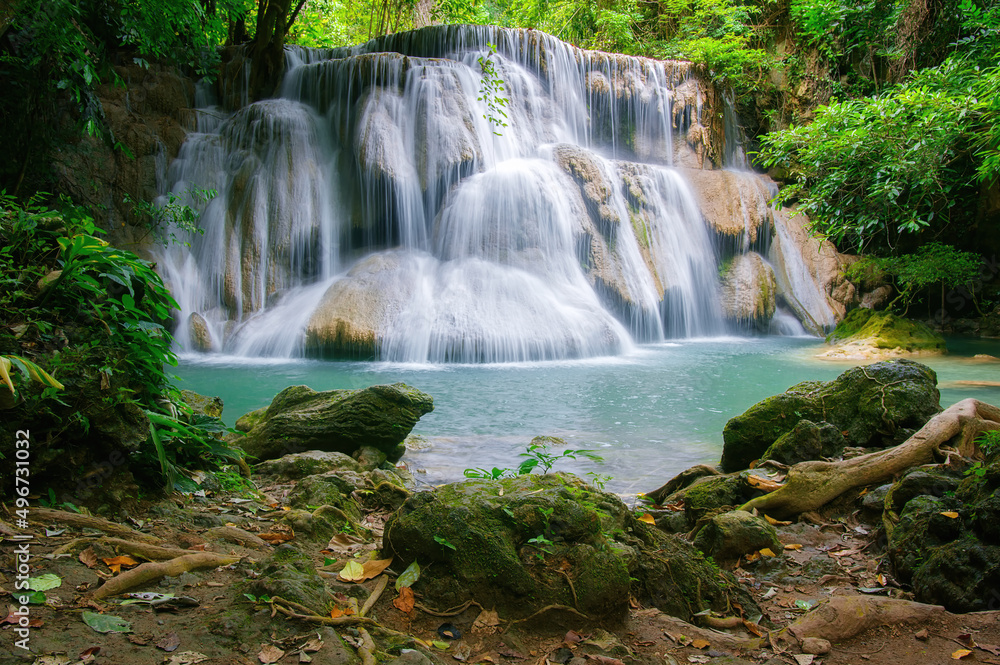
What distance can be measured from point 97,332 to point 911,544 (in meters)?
4.01

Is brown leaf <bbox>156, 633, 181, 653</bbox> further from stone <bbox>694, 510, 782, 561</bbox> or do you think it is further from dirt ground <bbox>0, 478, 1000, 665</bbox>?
stone <bbox>694, 510, 782, 561</bbox>

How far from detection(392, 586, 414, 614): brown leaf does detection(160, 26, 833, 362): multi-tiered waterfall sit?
8465 mm

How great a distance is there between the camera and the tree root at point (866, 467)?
3.94 metres

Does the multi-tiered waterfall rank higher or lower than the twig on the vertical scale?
higher

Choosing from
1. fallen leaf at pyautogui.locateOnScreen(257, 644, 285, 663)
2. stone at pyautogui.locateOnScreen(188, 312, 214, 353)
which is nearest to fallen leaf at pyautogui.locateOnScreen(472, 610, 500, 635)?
fallen leaf at pyautogui.locateOnScreen(257, 644, 285, 663)

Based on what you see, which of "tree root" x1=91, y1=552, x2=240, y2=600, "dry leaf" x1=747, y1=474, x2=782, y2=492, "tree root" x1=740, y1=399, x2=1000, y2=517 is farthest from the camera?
"dry leaf" x1=747, y1=474, x2=782, y2=492

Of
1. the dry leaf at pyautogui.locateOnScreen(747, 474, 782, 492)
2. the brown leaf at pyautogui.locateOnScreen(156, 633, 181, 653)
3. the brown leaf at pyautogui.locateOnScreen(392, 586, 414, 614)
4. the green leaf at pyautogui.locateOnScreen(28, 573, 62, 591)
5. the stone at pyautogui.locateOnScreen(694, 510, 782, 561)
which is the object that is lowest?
the stone at pyautogui.locateOnScreen(694, 510, 782, 561)

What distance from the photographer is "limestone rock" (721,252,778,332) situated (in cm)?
1555

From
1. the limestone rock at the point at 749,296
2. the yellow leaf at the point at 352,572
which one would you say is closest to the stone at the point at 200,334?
the yellow leaf at the point at 352,572

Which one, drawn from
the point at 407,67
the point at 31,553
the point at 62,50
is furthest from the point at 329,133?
the point at 31,553

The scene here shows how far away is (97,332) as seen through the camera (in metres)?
2.76

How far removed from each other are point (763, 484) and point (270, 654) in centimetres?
336

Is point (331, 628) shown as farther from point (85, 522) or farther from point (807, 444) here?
point (807, 444)

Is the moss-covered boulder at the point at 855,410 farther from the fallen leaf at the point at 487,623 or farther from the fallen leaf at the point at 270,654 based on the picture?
the fallen leaf at the point at 270,654
